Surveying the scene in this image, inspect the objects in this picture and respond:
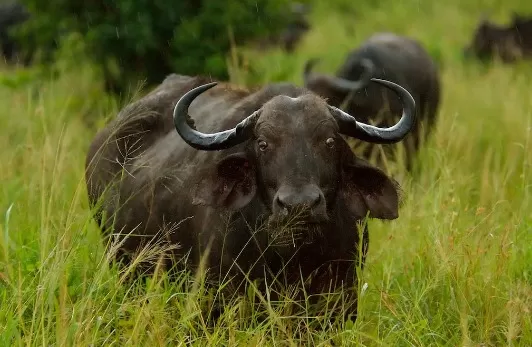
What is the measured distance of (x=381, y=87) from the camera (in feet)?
30.8

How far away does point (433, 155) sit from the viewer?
23.0 ft

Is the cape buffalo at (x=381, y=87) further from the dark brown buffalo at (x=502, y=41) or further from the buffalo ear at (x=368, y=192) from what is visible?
the dark brown buffalo at (x=502, y=41)

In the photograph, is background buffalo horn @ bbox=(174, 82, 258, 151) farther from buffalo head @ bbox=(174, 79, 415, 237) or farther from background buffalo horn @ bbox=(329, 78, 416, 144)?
background buffalo horn @ bbox=(329, 78, 416, 144)

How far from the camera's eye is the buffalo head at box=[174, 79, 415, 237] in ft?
14.3

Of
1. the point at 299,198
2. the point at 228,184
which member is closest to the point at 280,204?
the point at 299,198

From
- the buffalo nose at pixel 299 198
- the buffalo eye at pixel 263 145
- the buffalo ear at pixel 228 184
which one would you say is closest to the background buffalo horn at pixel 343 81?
the buffalo ear at pixel 228 184

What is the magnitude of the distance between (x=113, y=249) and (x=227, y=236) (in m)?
0.87

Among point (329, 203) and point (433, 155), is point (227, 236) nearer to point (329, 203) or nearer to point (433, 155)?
point (329, 203)

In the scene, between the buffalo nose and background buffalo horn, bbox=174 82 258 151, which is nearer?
the buffalo nose

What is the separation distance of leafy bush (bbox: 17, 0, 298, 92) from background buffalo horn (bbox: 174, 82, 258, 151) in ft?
13.6

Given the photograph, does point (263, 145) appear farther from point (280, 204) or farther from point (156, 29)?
point (156, 29)

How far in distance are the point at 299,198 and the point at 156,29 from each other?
5.32 metres

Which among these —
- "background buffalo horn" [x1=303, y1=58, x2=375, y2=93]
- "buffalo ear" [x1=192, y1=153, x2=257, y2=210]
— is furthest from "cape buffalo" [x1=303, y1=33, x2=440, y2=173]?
"buffalo ear" [x1=192, y1=153, x2=257, y2=210]

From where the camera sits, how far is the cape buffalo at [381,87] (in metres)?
8.91
